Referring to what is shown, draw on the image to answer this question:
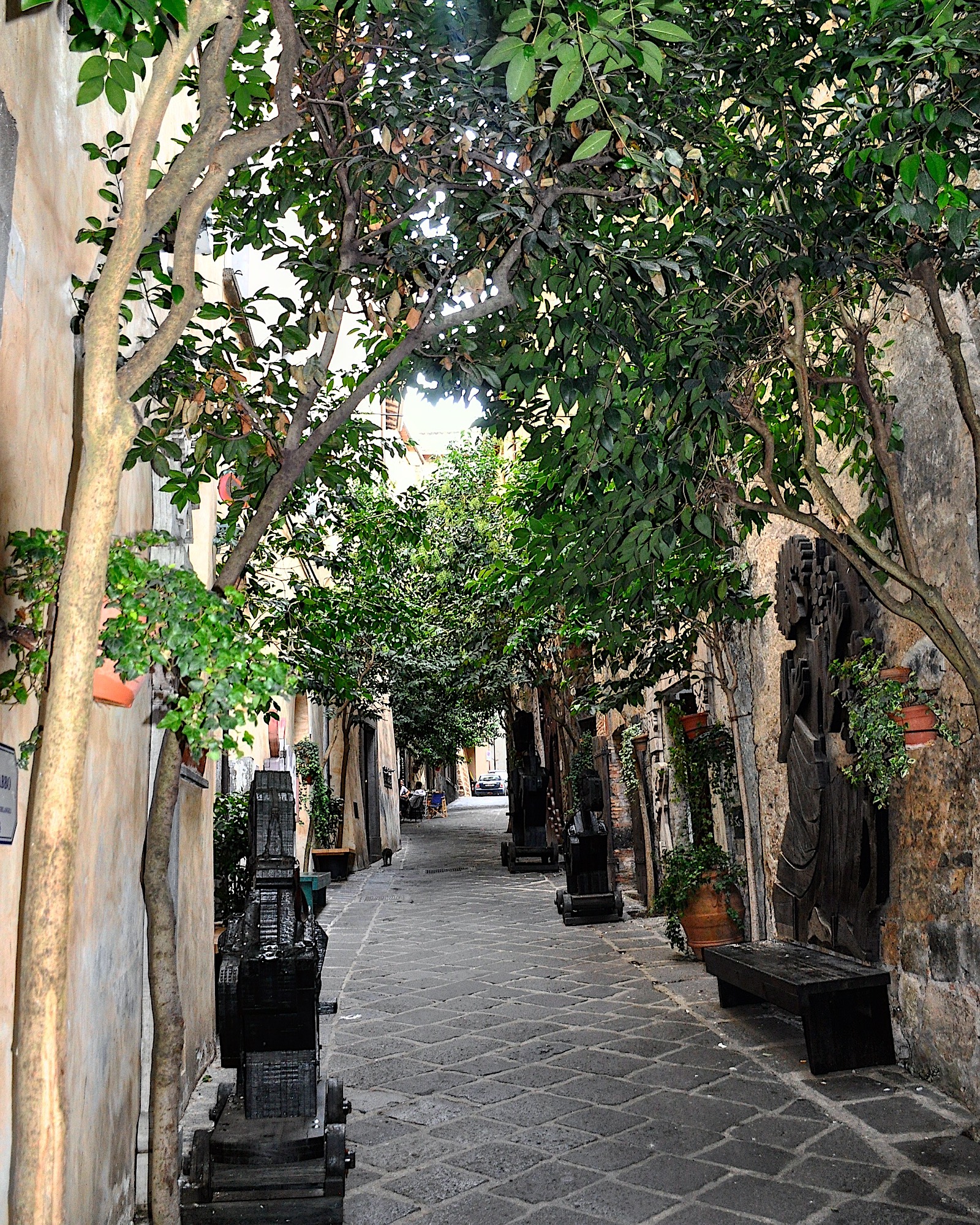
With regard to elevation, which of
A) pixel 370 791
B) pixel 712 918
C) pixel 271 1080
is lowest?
pixel 712 918

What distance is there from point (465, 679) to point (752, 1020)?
34.6 ft

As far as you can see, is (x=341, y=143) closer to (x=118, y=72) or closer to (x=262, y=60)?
(x=262, y=60)

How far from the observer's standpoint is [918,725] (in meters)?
4.66

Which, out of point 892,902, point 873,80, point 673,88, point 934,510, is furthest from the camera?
point 892,902

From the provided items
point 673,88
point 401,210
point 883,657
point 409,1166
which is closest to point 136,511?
point 401,210

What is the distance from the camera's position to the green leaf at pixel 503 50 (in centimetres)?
214

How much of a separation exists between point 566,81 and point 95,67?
104cm

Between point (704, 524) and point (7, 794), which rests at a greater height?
point (704, 524)

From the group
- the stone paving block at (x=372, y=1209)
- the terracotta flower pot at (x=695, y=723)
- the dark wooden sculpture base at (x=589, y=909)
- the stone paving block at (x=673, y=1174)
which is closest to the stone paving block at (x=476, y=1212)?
the stone paving block at (x=372, y=1209)

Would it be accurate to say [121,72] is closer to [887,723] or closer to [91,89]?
[91,89]

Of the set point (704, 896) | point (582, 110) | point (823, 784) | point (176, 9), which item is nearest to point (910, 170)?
point (582, 110)

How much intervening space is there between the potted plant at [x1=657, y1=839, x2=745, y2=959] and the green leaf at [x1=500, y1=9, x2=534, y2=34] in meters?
6.30

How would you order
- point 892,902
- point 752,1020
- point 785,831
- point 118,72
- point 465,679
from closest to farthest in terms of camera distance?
point 118,72 < point 892,902 < point 752,1020 < point 785,831 < point 465,679

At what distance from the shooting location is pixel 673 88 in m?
3.37
